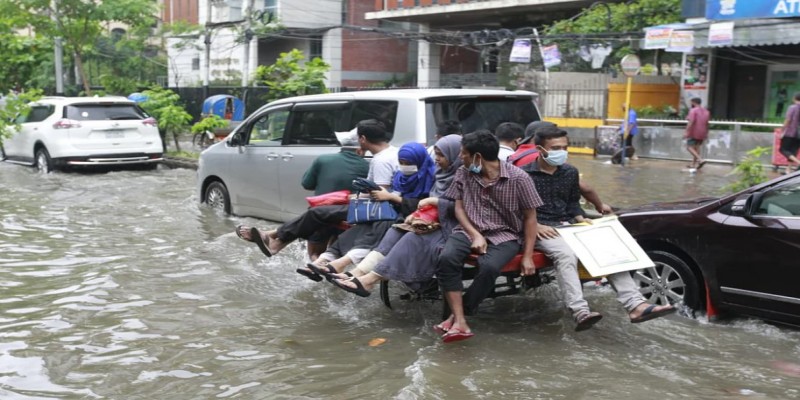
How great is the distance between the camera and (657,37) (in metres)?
18.7

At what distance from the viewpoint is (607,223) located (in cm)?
609

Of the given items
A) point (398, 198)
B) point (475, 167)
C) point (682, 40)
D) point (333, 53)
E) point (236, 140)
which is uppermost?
point (333, 53)

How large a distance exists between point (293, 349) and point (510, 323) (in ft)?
5.91

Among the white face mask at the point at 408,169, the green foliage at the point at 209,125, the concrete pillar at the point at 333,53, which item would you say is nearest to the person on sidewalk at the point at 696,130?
the green foliage at the point at 209,125

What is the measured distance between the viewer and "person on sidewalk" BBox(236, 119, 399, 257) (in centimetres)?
705

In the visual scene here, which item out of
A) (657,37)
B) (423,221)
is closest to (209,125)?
(657,37)

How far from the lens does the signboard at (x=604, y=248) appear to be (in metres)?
5.80

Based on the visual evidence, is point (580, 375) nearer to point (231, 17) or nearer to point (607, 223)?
point (607, 223)

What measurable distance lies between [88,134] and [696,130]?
1273cm

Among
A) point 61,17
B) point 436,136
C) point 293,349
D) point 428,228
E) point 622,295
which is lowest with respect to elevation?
point 293,349

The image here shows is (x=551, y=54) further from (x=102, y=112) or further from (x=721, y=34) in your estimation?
(x=102, y=112)

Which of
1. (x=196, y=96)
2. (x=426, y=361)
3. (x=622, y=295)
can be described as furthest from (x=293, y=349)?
(x=196, y=96)

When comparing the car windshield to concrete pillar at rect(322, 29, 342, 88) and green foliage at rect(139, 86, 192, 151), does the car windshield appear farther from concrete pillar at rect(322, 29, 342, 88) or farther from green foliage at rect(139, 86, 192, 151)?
concrete pillar at rect(322, 29, 342, 88)

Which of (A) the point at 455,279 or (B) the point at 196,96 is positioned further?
(B) the point at 196,96
